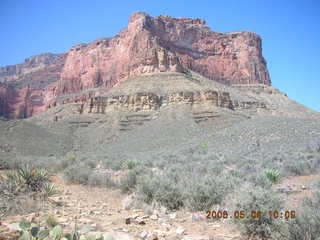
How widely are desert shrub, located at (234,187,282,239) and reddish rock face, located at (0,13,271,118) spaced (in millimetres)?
84115

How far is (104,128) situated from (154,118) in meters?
9.74

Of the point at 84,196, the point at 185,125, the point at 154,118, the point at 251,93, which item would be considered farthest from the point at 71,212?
the point at 251,93

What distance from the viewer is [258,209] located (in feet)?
14.9

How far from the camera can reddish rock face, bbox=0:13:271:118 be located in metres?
94.3

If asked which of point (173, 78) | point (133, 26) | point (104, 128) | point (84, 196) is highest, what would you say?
point (133, 26)

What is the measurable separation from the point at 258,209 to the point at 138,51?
84382 millimetres

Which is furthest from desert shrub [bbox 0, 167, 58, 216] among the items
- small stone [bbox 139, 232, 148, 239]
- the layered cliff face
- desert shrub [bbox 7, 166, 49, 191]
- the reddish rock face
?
the layered cliff face

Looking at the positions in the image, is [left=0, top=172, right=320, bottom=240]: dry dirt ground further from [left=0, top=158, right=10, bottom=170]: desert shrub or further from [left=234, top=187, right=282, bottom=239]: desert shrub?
[left=0, top=158, right=10, bottom=170]: desert shrub

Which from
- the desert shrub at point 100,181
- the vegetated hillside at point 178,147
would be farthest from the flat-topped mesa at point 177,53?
the desert shrub at point 100,181

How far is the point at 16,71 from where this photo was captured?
184 metres

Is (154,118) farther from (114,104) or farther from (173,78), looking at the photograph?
(173,78)

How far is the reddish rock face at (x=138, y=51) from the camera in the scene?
309 ft
